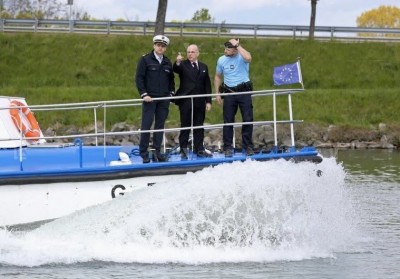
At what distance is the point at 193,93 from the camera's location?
13.6 meters

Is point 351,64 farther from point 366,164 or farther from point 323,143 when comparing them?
point 366,164

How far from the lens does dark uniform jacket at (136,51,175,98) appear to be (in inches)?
526

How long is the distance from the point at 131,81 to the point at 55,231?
2316cm

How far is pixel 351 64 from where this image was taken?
126 feet

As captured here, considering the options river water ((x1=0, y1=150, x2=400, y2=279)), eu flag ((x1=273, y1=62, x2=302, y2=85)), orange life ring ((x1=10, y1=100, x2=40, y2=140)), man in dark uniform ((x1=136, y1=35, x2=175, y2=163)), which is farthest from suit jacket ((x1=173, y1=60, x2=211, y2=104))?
orange life ring ((x1=10, y1=100, x2=40, y2=140))

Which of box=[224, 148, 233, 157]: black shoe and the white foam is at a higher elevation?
box=[224, 148, 233, 157]: black shoe

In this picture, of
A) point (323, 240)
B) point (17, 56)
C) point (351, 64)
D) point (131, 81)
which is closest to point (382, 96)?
point (351, 64)

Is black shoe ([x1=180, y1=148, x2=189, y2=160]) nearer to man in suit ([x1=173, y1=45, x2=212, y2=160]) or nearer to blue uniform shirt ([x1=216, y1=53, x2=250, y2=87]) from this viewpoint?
man in suit ([x1=173, y1=45, x2=212, y2=160])

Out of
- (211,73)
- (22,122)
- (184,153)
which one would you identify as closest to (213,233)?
(184,153)

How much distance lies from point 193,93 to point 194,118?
376 mm

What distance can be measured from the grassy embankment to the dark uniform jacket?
16.5 m

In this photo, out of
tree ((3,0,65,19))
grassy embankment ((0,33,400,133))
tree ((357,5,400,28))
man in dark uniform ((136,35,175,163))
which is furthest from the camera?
tree ((357,5,400,28))

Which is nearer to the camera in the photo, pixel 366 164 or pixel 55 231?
pixel 55 231

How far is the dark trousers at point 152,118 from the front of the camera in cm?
1352
